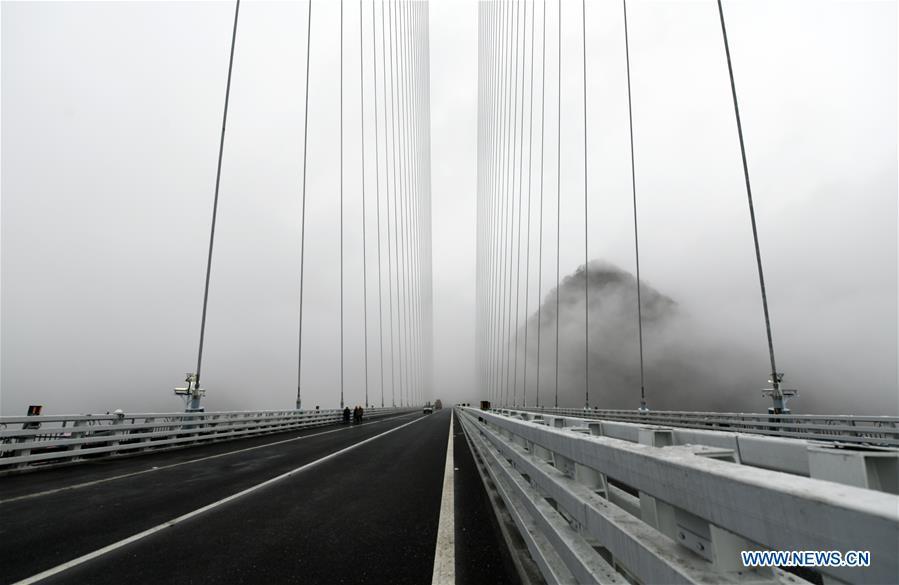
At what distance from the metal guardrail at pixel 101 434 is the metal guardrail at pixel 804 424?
53.0 feet

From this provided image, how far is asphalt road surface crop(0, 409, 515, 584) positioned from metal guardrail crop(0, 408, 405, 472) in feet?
3.71

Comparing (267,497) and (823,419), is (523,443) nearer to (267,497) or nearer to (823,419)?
(267,497)

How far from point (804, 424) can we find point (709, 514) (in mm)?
13706

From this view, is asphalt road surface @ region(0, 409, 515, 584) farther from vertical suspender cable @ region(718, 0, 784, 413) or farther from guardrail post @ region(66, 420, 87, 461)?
vertical suspender cable @ region(718, 0, 784, 413)

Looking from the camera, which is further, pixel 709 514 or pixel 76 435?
pixel 76 435

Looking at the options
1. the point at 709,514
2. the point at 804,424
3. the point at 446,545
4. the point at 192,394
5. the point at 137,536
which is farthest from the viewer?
the point at 192,394

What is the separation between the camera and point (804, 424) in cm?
1183

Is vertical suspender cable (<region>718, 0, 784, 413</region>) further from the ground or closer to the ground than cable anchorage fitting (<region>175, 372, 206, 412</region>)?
further from the ground

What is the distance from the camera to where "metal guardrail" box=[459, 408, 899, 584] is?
39.4 inches

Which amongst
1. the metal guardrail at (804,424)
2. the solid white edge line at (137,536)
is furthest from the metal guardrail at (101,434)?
the metal guardrail at (804,424)

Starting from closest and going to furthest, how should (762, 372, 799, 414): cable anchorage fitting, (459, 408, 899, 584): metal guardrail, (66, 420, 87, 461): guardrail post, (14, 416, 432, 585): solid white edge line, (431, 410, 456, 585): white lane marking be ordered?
(459, 408, 899, 584): metal guardrail → (431, 410, 456, 585): white lane marking → (14, 416, 432, 585): solid white edge line → (66, 420, 87, 461): guardrail post → (762, 372, 799, 414): cable anchorage fitting

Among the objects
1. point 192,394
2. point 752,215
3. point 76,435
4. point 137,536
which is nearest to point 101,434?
point 76,435

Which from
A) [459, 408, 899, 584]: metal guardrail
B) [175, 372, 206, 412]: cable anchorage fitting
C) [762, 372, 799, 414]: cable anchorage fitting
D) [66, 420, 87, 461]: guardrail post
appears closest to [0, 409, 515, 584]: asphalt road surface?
[459, 408, 899, 584]: metal guardrail

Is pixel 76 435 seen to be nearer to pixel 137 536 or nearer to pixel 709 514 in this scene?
pixel 137 536
